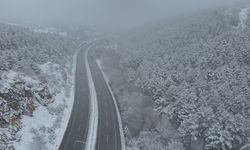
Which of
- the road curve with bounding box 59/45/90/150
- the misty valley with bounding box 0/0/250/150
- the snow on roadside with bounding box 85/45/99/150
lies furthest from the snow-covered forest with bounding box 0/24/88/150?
the snow on roadside with bounding box 85/45/99/150

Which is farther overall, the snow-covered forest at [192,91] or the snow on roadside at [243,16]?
the snow on roadside at [243,16]

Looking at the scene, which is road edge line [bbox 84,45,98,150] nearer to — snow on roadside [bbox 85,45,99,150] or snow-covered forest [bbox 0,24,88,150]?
snow on roadside [bbox 85,45,99,150]

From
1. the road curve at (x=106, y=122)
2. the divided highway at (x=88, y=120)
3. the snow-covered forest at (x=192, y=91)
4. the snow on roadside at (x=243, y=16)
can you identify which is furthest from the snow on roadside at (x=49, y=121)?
the snow on roadside at (x=243, y=16)

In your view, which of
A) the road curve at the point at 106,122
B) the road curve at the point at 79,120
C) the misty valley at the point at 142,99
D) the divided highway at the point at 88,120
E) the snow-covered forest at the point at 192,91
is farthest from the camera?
the road curve at the point at 106,122

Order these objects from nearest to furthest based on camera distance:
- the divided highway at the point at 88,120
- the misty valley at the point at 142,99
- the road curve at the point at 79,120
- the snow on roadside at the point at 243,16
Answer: the misty valley at the point at 142,99, the road curve at the point at 79,120, the divided highway at the point at 88,120, the snow on roadside at the point at 243,16

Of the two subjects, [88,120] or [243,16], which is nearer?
[88,120]

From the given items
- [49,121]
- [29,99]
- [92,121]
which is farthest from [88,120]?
[29,99]

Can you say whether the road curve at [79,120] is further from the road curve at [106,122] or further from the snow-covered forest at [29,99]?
the road curve at [106,122]

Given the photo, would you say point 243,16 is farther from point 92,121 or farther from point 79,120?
Answer: point 79,120
